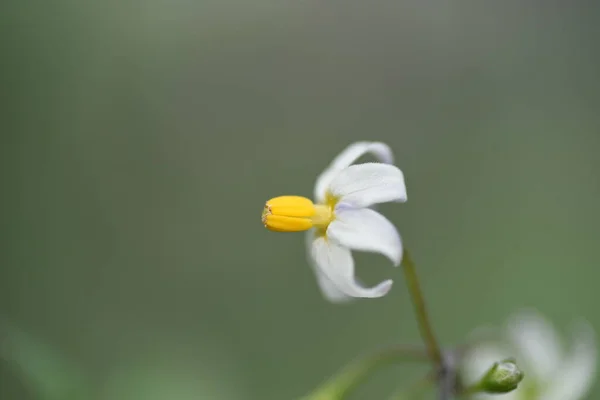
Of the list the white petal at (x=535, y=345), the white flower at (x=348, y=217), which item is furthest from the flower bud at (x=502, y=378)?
the white petal at (x=535, y=345)

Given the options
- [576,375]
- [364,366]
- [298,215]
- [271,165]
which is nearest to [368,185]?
[298,215]

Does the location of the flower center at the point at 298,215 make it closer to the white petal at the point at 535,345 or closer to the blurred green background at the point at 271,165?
the white petal at the point at 535,345

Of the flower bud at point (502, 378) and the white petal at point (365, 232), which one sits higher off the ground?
the white petal at point (365, 232)

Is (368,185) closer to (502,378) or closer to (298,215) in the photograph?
(298,215)

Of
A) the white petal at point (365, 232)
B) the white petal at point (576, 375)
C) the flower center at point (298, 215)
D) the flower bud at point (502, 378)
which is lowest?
the white petal at point (576, 375)

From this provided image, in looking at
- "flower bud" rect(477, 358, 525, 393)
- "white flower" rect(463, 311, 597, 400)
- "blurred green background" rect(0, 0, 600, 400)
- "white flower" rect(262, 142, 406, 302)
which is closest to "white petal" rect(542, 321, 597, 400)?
"white flower" rect(463, 311, 597, 400)

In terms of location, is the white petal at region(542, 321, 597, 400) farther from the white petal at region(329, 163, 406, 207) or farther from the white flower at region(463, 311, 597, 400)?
the white petal at region(329, 163, 406, 207)

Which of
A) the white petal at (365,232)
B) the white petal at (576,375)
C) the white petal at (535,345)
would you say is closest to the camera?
the white petal at (365,232)

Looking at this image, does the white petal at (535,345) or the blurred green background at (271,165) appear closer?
the white petal at (535,345)
